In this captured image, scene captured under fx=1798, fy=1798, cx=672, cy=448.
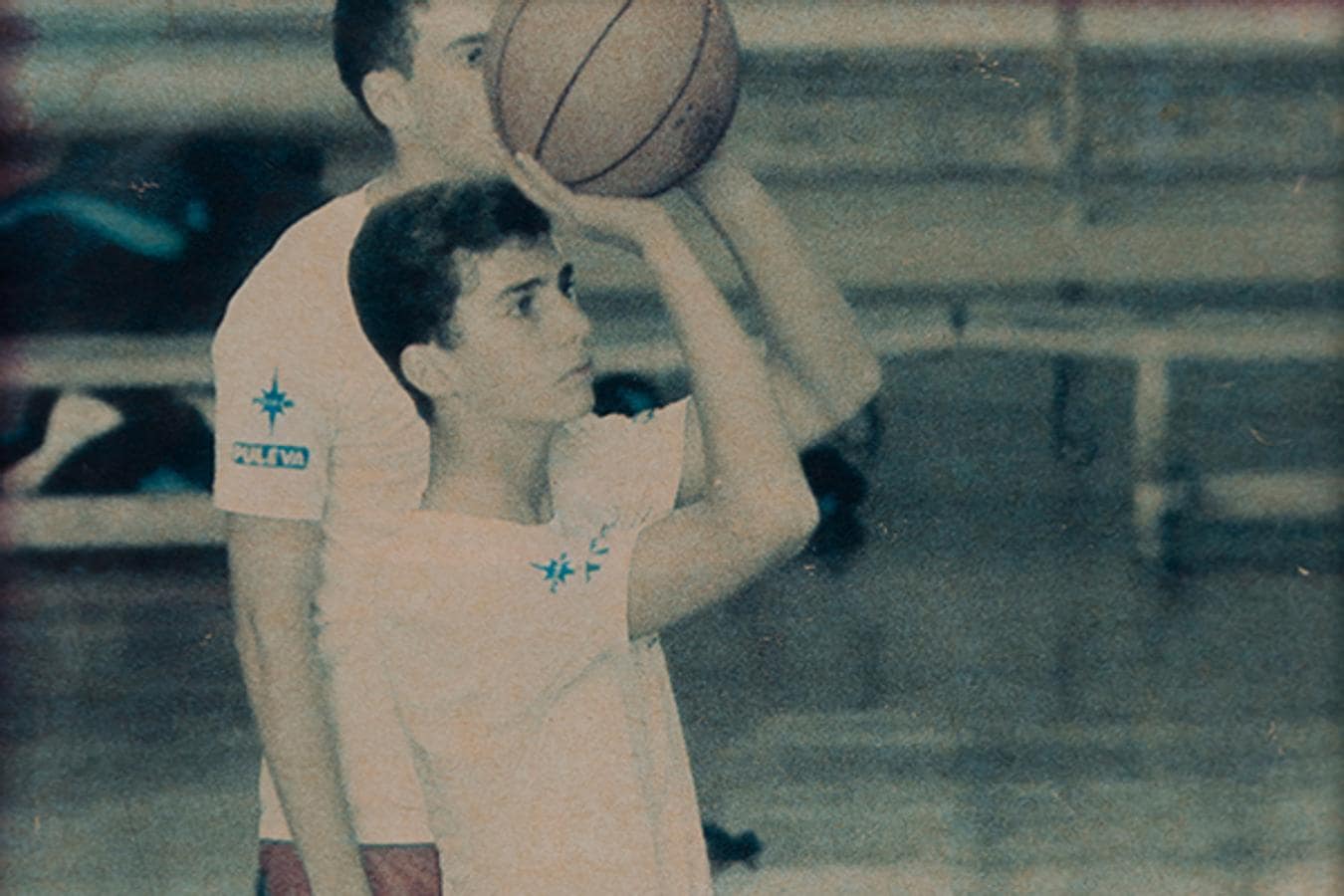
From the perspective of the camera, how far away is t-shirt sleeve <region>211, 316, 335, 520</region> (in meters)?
2.82

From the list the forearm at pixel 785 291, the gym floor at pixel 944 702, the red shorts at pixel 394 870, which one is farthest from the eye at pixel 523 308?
the red shorts at pixel 394 870

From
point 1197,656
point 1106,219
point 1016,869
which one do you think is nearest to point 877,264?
point 1106,219

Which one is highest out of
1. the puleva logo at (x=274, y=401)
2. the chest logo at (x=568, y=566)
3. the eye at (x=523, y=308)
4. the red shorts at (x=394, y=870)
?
the eye at (x=523, y=308)

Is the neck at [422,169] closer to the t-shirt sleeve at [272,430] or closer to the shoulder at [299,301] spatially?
the shoulder at [299,301]

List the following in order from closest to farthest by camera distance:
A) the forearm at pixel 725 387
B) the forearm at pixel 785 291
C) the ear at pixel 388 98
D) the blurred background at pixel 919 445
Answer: the forearm at pixel 725 387 < the forearm at pixel 785 291 < the ear at pixel 388 98 < the blurred background at pixel 919 445

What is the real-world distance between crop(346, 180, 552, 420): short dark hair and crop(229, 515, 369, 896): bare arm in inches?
12.9

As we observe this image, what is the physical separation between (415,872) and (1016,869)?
1.11 metres

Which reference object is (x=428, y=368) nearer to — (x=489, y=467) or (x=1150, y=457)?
(x=489, y=467)

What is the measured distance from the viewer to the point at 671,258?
257 centimetres

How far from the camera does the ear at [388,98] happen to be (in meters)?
2.93

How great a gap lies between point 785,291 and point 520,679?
0.73m

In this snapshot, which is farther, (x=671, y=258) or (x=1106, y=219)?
(x=1106, y=219)

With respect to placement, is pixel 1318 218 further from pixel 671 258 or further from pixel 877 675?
pixel 671 258

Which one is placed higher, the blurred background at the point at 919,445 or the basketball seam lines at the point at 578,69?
the basketball seam lines at the point at 578,69
